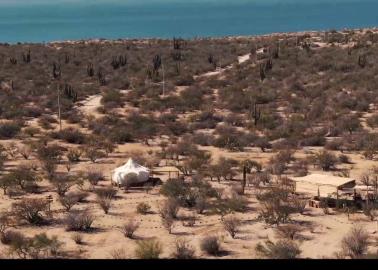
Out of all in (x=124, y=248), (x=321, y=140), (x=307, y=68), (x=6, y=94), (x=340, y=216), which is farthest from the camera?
(x=307, y=68)

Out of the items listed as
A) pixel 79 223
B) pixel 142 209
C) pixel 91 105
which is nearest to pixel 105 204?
pixel 142 209

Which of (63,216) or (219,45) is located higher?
(219,45)

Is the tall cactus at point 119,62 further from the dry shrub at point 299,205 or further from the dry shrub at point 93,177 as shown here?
the dry shrub at point 299,205

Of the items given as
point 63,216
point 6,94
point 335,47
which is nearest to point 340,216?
point 63,216

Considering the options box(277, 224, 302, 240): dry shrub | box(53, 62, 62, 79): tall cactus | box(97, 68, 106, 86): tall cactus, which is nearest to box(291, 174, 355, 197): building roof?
box(277, 224, 302, 240): dry shrub

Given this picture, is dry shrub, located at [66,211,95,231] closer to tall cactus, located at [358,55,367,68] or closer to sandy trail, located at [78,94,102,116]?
sandy trail, located at [78,94,102,116]

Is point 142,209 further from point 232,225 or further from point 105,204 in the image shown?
point 232,225

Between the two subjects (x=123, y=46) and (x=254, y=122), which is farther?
(x=123, y=46)

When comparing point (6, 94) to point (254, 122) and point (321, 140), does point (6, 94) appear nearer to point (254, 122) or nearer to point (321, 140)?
point (254, 122)

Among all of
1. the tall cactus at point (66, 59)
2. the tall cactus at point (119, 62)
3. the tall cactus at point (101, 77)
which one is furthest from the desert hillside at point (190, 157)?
the tall cactus at point (66, 59)
